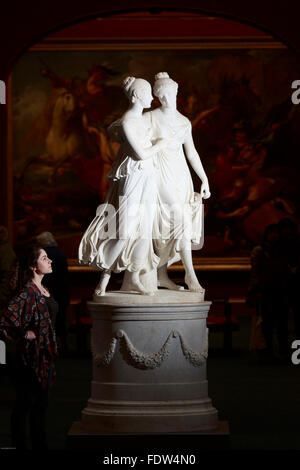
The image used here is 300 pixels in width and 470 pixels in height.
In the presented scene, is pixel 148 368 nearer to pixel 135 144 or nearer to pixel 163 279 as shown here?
pixel 163 279

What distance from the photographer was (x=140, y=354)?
831 centimetres

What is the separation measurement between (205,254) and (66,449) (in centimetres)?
1181

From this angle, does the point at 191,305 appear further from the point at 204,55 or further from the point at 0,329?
the point at 204,55

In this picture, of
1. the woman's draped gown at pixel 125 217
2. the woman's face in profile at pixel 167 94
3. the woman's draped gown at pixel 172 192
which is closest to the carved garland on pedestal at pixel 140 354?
the woman's draped gown at pixel 125 217

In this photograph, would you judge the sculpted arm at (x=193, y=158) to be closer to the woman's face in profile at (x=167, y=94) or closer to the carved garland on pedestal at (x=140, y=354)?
the woman's face in profile at (x=167, y=94)

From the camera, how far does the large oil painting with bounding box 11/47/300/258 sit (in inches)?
778

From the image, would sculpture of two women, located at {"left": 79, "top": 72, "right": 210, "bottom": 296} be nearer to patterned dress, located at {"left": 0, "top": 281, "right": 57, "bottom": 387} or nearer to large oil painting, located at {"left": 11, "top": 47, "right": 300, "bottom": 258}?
patterned dress, located at {"left": 0, "top": 281, "right": 57, "bottom": 387}

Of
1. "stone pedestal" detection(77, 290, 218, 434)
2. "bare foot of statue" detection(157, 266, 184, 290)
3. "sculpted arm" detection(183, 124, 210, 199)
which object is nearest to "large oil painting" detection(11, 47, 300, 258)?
"bare foot of statue" detection(157, 266, 184, 290)

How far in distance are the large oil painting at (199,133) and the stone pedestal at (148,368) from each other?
37.2ft

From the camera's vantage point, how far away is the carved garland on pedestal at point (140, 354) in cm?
831

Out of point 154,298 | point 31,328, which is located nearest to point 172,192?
point 154,298

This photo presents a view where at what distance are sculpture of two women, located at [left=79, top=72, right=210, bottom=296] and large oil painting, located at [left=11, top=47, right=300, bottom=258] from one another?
10991 mm

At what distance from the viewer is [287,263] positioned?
41.2 feet

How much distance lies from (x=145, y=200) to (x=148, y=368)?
1391 millimetres
